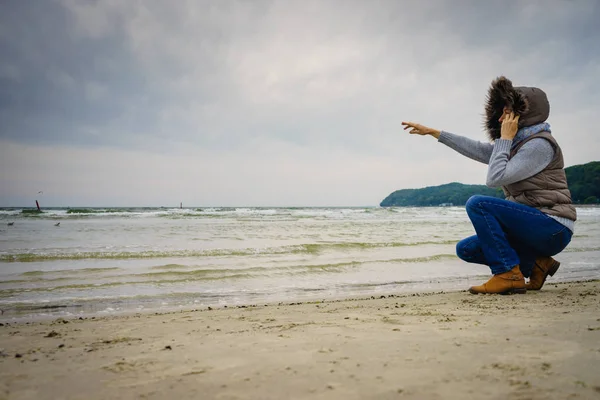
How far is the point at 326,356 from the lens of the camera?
1.83 m

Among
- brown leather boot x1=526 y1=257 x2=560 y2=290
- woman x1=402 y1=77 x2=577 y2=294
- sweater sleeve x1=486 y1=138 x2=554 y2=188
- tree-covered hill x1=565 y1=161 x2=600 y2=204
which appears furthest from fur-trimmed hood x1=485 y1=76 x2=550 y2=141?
tree-covered hill x1=565 y1=161 x2=600 y2=204

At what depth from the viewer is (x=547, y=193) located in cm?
314

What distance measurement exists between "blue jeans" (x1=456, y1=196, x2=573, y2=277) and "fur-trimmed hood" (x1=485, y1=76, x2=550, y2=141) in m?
0.83

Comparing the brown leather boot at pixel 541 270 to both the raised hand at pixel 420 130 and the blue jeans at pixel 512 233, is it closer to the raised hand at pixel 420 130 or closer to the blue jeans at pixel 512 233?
the blue jeans at pixel 512 233

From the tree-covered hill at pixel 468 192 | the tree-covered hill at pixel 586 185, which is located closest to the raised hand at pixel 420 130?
the tree-covered hill at pixel 468 192

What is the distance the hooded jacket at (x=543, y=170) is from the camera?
3123mm

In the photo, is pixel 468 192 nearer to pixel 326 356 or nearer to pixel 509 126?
pixel 509 126

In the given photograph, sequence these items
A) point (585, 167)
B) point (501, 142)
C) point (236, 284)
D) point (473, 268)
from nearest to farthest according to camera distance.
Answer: point (501, 142) → point (236, 284) → point (473, 268) → point (585, 167)

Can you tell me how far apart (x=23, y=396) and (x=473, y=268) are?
22.9ft

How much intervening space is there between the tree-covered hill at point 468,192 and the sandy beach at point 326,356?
53.6 m

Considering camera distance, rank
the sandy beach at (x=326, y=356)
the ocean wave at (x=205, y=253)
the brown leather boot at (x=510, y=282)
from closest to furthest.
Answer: the sandy beach at (x=326, y=356) < the brown leather boot at (x=510, y=282) < the ocean wave at (x=205, y=253)

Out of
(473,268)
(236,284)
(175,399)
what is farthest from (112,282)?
(473,268)

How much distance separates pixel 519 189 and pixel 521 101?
32.5 inches

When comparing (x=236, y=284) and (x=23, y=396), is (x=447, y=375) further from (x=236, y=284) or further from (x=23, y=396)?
(x=236, y=284)
